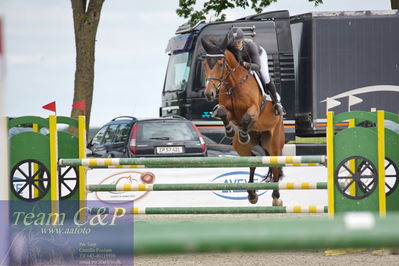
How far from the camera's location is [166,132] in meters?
12.9

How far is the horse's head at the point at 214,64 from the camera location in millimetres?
7391

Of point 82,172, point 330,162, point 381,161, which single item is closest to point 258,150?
point 330,162

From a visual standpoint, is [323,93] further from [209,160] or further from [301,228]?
[301,228]

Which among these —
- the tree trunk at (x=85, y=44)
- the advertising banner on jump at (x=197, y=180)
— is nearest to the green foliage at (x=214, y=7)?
the tree trunk at (x=85, y=44)

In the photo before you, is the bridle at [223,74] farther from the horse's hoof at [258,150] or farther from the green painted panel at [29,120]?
the green painted panel at [29,120]

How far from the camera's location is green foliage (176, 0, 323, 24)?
2020 centimetres

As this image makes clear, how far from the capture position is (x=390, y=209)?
6.24 m

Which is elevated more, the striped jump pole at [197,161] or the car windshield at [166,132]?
the car windshield at [166,132]

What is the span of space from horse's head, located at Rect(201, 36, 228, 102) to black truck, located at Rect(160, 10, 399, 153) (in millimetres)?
7821

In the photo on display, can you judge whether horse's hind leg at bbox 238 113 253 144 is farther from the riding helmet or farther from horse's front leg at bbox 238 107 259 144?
the riding helmet

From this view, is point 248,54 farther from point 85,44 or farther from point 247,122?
point 85,44

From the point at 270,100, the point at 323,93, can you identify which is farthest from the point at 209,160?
the point at 323,93

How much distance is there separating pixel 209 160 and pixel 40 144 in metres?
1.49

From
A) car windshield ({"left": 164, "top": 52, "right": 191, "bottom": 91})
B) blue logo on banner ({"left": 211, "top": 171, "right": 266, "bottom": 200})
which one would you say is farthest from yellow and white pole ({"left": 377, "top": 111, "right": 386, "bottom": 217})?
car windshield ({"left": 164, "top": 52, "right": 191, "bottom": 91})
